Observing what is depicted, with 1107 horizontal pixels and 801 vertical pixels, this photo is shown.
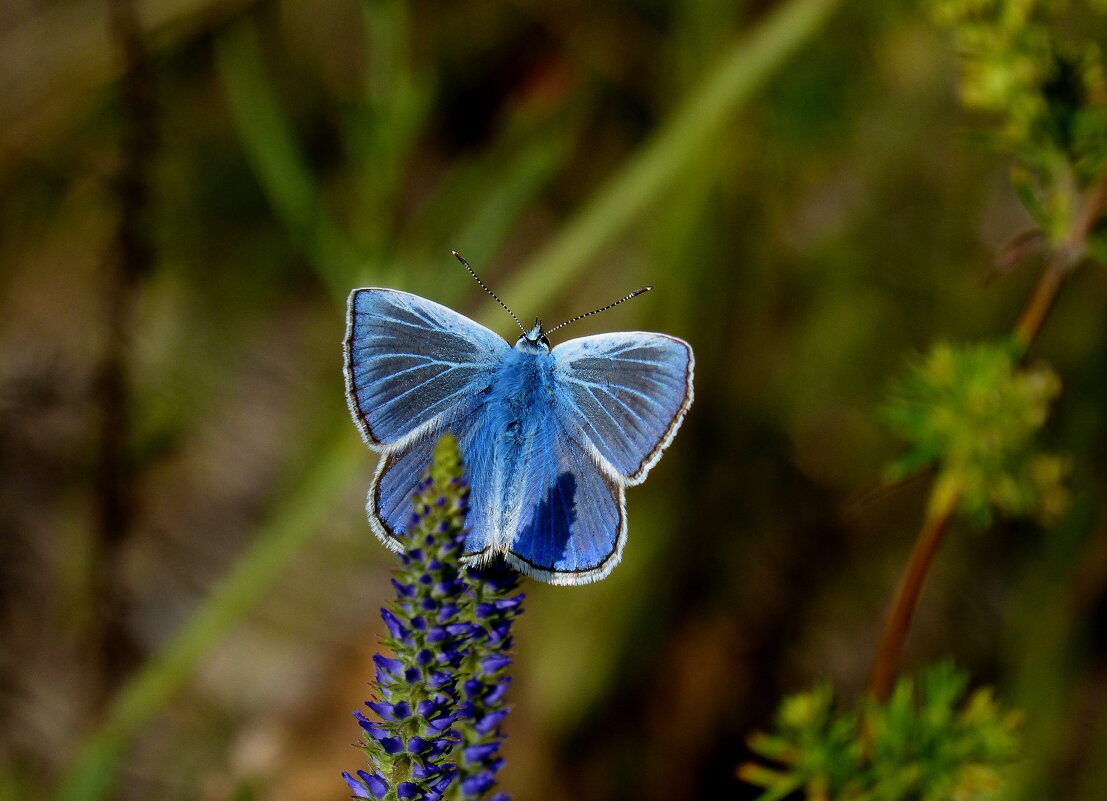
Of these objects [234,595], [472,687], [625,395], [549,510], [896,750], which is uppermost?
[234,595]

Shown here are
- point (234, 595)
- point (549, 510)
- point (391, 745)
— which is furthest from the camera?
point (234, 595)

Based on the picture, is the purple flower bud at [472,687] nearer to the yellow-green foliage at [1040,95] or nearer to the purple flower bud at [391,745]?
the purple flower bud at [391,745]

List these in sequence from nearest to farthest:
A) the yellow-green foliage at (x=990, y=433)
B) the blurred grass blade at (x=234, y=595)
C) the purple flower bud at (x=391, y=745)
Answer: the purple flower bud at (x=391, y=745), the yellow-green foliage at (x=990, y=433), the blurred grass blade at (x=234, y=595)

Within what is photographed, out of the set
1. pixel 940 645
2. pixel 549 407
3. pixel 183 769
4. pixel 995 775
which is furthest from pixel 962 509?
pixel 183 769

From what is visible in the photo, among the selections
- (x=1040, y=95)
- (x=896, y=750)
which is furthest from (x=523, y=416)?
(x=1040, y=95)

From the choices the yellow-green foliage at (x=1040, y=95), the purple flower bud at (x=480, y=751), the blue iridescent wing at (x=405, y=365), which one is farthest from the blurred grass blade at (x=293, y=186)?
the purple flower bud at (x=480, y=751)

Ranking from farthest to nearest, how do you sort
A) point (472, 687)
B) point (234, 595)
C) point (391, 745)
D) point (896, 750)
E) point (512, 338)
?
1. point (512, 338)
2. point (234, 595)
3. point (896, 750)
4. point (472, 687)
5. point (391, 745)

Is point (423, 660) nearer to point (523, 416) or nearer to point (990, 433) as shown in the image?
point (523, 416)
